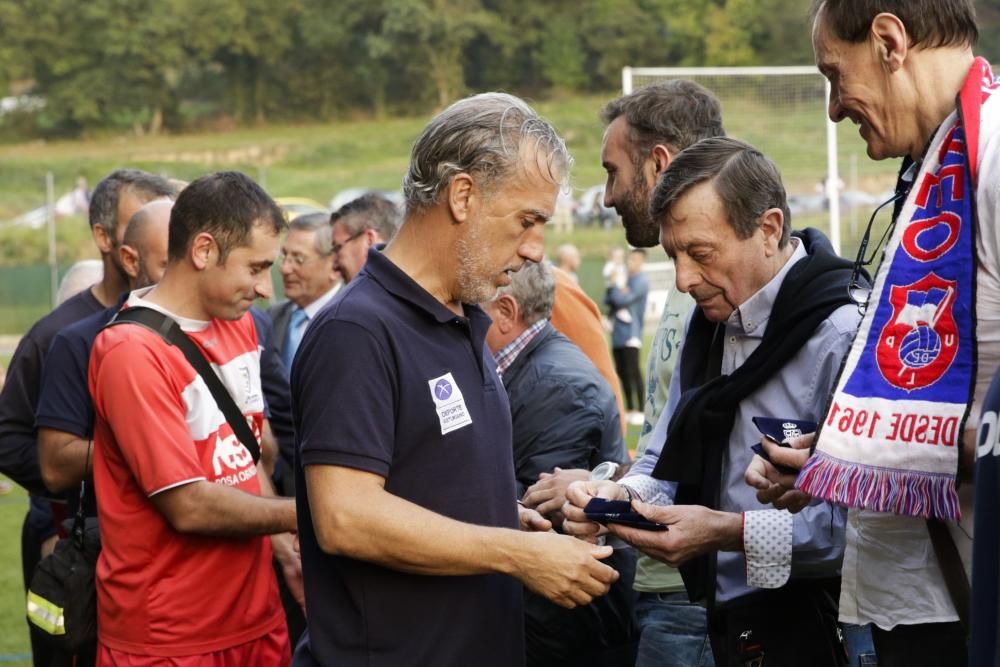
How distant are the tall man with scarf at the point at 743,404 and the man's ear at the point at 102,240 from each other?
8.96ft

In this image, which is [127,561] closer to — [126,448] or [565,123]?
[126,448]

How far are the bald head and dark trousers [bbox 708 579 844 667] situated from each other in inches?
95.4

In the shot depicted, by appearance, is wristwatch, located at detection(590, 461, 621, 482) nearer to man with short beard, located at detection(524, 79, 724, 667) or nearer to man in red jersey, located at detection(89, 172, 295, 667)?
man with short beard, located at detection(524, 79, 724, 667)

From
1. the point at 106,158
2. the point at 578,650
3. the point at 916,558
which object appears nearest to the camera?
the point at 916,558

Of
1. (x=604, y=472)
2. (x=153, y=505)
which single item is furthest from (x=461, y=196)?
(x=153, y=505)

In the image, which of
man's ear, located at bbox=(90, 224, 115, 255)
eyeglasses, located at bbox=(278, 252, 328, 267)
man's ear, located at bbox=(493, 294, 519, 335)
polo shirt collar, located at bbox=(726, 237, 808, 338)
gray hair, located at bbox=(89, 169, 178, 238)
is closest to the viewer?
polo shirt collar, located at bbox=(726, 237, 808, 338)

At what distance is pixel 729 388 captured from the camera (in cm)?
301

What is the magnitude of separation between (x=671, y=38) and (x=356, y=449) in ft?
210

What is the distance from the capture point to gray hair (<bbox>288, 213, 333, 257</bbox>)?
23.4 ft

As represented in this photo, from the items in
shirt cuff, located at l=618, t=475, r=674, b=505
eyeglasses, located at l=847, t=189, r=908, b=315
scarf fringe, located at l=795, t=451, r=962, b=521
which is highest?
eyeglasses, located at l=847, t=189, r=908, b=315

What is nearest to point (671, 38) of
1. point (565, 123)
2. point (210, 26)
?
point (565, 123)

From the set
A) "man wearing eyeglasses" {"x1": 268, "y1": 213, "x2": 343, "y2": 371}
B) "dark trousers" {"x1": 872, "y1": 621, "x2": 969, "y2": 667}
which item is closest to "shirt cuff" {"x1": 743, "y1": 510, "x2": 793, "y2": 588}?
"dark trousers" {"x1": 872, "y1": 621, "x2": 969, "y2": 667}

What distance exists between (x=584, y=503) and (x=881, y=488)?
0.92 metres

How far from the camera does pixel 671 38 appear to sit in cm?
6384
